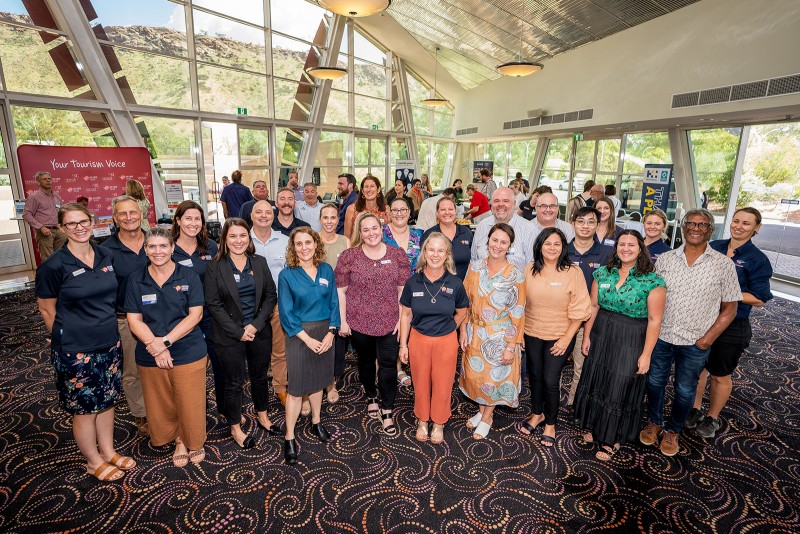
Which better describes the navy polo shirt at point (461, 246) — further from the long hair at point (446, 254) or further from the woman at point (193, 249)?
the woman at point (193, 249)

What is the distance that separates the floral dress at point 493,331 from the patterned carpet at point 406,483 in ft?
1.36

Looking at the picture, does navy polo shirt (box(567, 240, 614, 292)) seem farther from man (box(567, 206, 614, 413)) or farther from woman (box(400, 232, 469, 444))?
woman (box(400, 232, 469, 444))

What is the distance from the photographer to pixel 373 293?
3043mm

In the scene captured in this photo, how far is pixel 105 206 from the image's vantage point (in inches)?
302

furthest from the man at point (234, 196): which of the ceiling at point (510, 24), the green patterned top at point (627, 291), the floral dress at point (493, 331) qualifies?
the ceiling at point (510, 24)

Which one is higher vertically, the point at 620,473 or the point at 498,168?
the point at 498,168

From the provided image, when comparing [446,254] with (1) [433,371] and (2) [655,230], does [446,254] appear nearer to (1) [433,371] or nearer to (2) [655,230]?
(1) [433,371]

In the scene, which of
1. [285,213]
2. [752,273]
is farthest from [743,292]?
[285,213]

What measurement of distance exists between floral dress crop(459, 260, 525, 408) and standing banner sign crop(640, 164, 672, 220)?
7.72 m

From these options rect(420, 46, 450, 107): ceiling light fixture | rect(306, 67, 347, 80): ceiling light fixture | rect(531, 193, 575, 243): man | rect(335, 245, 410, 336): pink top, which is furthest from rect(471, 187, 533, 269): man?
rect(420, 46, 450, 107): ceiling light fixture

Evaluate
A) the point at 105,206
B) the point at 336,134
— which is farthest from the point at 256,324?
the point at 336,134

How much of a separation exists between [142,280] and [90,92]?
27.4ft

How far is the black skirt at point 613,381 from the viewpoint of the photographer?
109 inches

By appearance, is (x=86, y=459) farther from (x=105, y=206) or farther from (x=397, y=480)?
(x=105, y=206)
